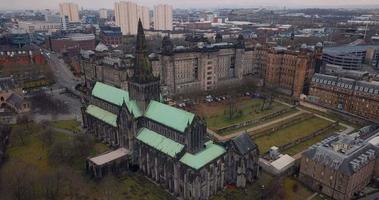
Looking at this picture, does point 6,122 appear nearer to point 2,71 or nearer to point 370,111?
point 2,71

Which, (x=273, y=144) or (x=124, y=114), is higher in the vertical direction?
(x=124, y=114)

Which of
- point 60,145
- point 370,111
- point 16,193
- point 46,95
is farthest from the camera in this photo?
point 46,95

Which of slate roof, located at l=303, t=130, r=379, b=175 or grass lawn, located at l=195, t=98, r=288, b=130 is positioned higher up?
slate roof, located at l=303, t=130, r=379, b=175

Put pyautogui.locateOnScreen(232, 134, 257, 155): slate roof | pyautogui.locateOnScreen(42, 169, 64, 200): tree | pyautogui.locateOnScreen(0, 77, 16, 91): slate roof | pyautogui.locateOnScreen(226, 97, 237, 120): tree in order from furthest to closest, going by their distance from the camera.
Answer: pyautogui.locateOnScreen(0, 77, 16, 91): slate roof < pyautogui.locateOnScreen(226, 97, 237, 120): tree < pyautogui.locateOnScreen(232, 134, 257, 155): slate roof < pyautogui.locateOnScreen(42, 169, 64, 200): tree

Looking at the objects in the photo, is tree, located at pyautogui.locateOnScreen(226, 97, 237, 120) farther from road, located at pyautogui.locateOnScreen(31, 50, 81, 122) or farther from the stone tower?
road, located at pyautogui.locateOnScreen(31, 50, 81, 122)

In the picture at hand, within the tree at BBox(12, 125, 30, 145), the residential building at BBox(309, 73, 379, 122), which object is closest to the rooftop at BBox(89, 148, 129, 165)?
the tree at BBox(12, 125, 30, 145)

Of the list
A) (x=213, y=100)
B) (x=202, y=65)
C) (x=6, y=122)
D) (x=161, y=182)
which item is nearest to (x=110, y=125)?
(x=161, y=182)
